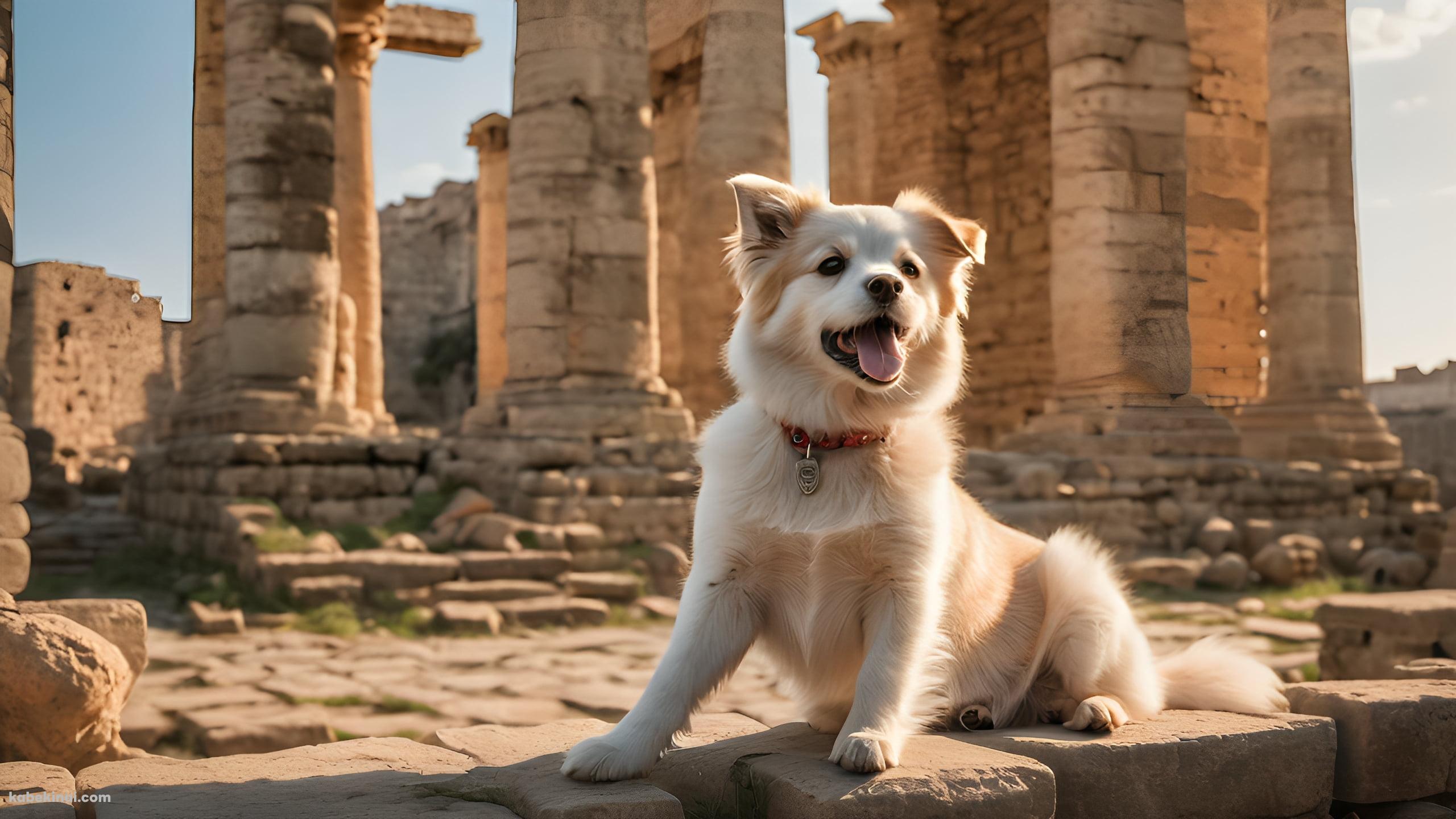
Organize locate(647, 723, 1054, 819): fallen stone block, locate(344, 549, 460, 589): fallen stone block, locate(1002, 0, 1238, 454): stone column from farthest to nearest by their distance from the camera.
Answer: locate(1002, 0, 1238, 454): stone column < locate(344, 549, 460, 589): fallen stone block < locate(647, 723, 1054, 819): fallen stone block

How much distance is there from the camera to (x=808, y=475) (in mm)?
2482

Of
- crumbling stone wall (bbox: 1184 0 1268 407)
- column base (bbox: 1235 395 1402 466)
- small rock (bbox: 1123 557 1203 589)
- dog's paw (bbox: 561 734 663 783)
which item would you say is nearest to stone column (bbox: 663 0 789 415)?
crumbling stone wall (bbox: 1184 0 1268 407)

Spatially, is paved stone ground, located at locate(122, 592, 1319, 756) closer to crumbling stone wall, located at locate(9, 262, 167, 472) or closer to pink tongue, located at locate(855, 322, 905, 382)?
crumbling stone wall, located at locate(9, 262, 167, 472)

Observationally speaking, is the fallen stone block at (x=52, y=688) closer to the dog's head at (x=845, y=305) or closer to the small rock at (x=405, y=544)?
the dog's head at (x=845, y=305)

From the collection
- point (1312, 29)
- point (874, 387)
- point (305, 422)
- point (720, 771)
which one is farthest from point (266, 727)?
point (1312, 29)

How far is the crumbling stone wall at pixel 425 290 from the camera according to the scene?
94.9 feet

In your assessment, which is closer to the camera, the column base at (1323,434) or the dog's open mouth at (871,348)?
the dog's open mouth at (871,348)

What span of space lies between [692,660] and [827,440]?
0.58 meters

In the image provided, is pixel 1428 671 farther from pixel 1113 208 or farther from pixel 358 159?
pixel 358 159

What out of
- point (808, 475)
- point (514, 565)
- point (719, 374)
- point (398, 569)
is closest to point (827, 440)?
point (808, 475)

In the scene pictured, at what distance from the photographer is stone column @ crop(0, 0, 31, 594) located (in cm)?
390

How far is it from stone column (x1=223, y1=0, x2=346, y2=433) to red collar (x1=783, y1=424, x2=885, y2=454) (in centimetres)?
887

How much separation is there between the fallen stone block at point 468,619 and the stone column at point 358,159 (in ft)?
Answer: 23.6

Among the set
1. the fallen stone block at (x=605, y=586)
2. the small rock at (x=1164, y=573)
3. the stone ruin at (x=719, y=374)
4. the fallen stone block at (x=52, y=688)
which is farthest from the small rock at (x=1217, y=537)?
the fallen stone block at (x=52, y=688)
